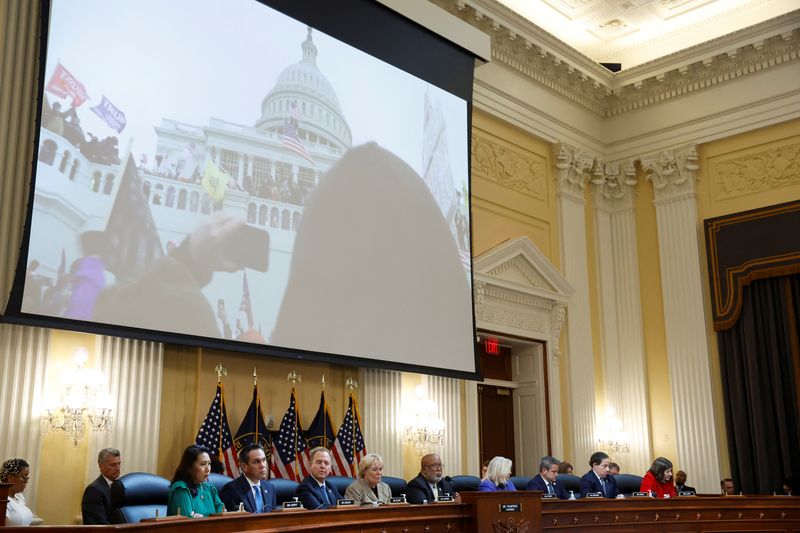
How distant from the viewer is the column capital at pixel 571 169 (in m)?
12.5

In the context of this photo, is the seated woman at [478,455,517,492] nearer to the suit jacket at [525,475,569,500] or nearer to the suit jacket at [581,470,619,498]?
the suit jacket at [525,475,569,500]

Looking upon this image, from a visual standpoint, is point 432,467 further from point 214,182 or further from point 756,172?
point 756,172

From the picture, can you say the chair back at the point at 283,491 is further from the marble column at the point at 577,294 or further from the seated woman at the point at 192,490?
the marble column at the point at 577,294

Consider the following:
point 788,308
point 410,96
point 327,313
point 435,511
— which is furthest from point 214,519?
point 788,308

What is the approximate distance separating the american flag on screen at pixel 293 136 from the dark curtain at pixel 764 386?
654 cm

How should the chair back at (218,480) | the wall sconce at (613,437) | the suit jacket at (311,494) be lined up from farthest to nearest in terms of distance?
the wall sconce at (613,437), the chair back at (218,480), the suit jacket at (311,494)

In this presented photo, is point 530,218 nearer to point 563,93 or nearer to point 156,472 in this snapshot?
point 563,93

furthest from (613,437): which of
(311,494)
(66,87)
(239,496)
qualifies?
(66,87)

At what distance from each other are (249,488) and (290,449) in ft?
6.88

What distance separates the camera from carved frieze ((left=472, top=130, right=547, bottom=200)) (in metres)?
11.4

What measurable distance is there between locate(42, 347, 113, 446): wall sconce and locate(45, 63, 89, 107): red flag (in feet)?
6.06

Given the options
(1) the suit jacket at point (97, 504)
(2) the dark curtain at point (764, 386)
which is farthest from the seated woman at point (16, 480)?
(2) the dark curtain at point (764, 386)

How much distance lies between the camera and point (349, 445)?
8.28 meters

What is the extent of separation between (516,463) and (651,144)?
5042mm
